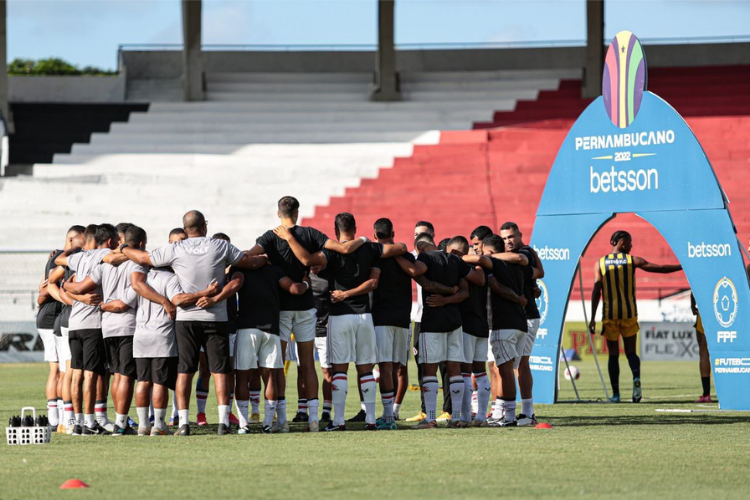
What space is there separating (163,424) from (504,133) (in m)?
26.8

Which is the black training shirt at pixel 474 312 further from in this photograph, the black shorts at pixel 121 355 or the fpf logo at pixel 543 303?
the black shorts at pixel 121 355

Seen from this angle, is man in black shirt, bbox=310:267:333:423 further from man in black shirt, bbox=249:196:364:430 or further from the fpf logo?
the fpf logo

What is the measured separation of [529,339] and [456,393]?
1.16m

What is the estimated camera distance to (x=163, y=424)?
10320 mm

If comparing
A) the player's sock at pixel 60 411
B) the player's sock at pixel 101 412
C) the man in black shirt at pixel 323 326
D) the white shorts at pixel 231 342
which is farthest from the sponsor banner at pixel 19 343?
the white shorts at pixel 231 342

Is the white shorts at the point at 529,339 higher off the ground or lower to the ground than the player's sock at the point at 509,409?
higher

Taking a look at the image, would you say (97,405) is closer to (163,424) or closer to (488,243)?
(163,424)

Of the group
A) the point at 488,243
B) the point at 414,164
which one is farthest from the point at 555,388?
the point at 414,164

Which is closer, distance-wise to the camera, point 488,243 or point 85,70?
point 488,243

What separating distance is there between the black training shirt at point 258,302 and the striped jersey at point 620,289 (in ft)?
19.5

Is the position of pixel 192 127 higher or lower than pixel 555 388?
higher

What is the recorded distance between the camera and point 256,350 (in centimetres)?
1042

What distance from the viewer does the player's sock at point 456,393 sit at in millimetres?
11086

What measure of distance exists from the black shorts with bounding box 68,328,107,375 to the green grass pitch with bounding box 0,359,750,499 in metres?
0.71
